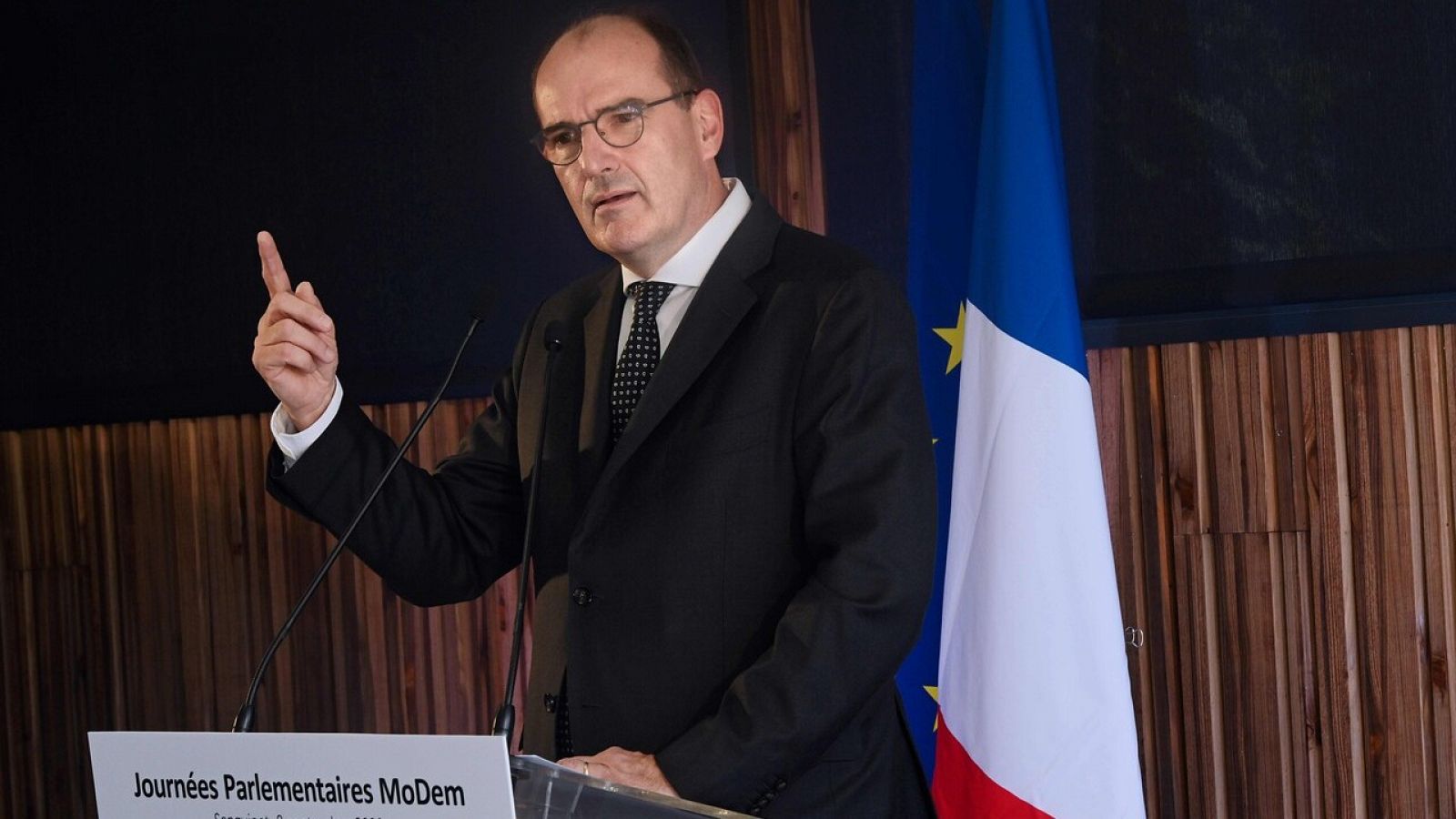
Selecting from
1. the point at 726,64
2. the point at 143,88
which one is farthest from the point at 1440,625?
the point at 143,88

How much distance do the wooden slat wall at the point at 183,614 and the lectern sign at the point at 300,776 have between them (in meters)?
2.13

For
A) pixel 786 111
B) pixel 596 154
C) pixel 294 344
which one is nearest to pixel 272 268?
pixel 294 344

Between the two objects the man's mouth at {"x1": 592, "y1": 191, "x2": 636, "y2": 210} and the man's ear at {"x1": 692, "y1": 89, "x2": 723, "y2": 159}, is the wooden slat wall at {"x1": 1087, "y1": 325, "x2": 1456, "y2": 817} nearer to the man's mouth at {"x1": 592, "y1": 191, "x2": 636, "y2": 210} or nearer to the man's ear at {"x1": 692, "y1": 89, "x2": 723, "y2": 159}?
the man's ear at {"x1": 692, "y1": 89, "x2": 723, "y2": 159}

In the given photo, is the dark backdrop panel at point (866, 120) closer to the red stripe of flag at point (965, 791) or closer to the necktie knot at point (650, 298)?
the red stripe of flag at point (965, 791)

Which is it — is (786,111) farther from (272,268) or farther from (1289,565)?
(272,268)

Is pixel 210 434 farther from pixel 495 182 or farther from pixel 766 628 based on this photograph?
pixel 766 628

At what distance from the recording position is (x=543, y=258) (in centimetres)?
353

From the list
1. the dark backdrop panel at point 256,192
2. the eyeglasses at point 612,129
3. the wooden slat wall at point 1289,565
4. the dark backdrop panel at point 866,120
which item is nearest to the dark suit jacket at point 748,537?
the eyeglasses at point 612,129

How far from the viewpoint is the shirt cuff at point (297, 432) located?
1.88 metres

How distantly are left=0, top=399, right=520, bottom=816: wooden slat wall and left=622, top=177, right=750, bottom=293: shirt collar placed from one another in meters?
1.62

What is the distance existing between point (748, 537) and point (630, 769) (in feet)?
1.12

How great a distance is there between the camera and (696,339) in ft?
6.20

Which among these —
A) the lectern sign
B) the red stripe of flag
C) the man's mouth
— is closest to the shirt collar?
the man's mouth

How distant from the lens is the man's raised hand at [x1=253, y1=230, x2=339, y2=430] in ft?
5.74
